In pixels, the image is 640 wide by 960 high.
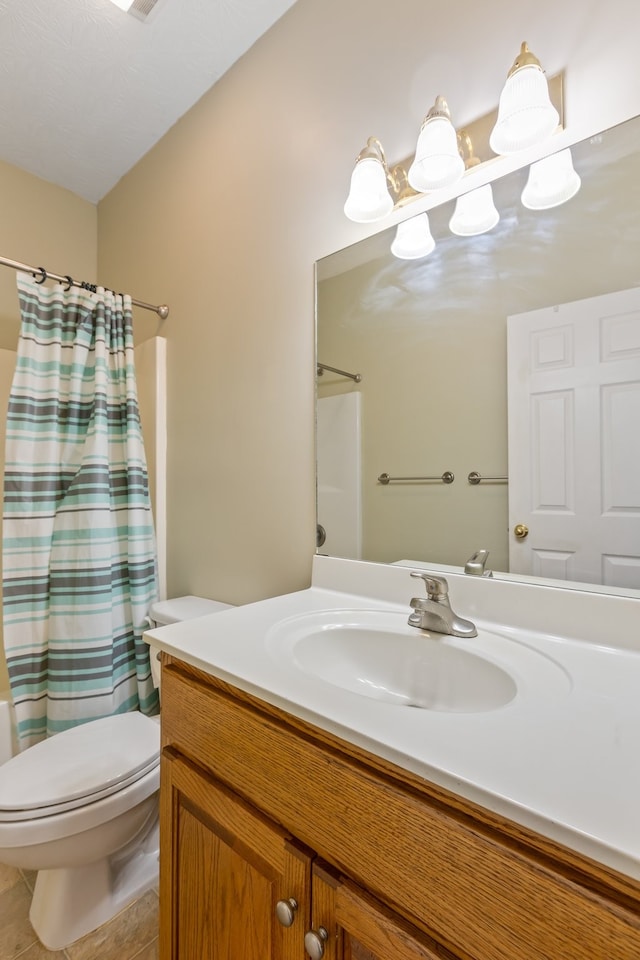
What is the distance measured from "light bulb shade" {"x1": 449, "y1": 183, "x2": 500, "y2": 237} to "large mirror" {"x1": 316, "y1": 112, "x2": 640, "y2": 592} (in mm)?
17

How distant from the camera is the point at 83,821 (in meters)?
1.01

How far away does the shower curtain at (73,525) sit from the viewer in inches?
59.5

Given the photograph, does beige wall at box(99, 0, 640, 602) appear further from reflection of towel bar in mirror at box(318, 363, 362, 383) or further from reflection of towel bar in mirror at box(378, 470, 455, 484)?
reflection of towel bar in mirror at box(378, 470, 455, 484)

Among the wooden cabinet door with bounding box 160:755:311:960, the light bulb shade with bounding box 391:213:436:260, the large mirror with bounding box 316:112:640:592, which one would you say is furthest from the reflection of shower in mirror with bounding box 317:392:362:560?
the wooden cabinet door with bounding box 160:755:311:960

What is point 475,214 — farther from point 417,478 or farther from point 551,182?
point 417,478

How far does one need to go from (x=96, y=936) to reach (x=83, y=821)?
394 millimetres

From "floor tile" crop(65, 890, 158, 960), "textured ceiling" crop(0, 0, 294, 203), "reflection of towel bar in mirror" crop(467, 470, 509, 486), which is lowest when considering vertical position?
"floor tile" crop(65, 890, 158, 960)

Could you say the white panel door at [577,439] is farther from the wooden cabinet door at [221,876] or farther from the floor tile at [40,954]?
the floor tile at [40,954]

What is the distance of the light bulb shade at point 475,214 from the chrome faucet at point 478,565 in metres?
0.71

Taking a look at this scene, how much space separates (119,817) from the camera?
3.54 feet

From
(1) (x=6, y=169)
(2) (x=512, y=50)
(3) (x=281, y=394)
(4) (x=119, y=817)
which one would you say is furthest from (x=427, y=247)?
(1) (x=6, y=169)

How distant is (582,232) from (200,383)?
4.06ft

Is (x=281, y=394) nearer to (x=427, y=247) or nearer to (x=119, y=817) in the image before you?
(x=427, y=247)

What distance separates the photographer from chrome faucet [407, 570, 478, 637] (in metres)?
0.85
